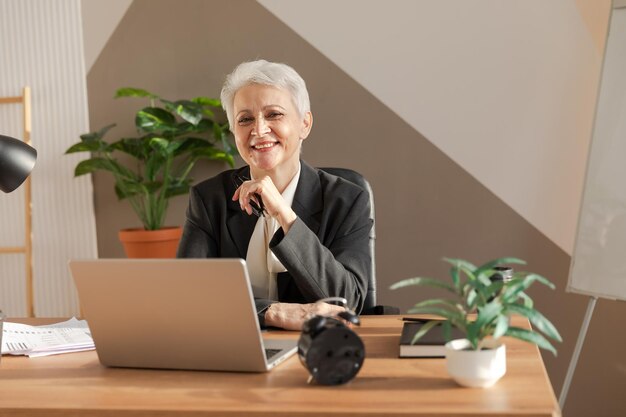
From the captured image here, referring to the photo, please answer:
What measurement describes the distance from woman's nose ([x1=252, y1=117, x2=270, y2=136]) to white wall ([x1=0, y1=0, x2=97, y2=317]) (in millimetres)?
1876

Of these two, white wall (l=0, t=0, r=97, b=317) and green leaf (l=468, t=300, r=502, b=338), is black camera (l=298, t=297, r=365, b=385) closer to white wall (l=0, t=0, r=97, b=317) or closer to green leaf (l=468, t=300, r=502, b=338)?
green leaf (l=468, t=300, r=502, b=338)

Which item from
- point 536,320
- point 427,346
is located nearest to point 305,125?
point 427,346

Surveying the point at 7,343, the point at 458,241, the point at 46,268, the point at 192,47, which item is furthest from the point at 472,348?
the point at 46,268

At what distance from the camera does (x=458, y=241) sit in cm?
375

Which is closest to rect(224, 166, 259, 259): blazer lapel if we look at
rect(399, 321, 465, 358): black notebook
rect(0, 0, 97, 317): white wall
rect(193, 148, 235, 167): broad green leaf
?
rect(399, 321, 465, 358): black notebook

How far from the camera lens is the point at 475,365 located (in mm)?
1373

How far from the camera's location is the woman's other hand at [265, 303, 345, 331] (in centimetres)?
197

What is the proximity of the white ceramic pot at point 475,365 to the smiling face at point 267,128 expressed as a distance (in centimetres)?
120

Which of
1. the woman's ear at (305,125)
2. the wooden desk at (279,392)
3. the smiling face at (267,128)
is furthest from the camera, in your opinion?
the woman's ear at (305,125)

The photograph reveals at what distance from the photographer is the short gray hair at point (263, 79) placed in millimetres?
2475

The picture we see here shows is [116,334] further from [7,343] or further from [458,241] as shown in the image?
[458,241]

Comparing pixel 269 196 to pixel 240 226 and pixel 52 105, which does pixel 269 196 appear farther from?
pixel 52 105

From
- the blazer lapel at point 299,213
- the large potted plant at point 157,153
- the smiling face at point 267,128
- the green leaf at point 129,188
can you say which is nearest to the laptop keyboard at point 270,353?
the blazer lapel at point 299,213

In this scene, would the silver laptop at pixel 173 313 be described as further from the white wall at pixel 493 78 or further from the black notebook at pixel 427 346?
the white wall at pixel 493 78
